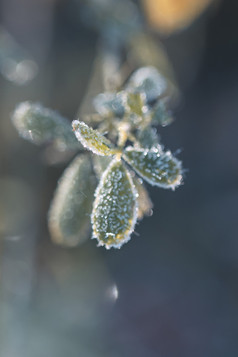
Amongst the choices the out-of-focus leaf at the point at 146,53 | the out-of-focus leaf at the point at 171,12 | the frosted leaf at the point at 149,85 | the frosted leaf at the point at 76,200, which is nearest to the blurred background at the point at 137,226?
the out-of-focus leaf at the point at 171,12

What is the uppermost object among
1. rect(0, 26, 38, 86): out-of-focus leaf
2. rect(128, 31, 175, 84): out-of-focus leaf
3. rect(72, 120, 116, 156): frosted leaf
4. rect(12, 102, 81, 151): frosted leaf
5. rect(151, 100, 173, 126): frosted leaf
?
rect(0, 26, 38, 86): out-of-focus leaf

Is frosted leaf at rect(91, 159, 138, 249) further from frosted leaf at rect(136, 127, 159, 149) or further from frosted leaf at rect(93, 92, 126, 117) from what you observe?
frosted leaf at rect(93, 92, 126, 117)

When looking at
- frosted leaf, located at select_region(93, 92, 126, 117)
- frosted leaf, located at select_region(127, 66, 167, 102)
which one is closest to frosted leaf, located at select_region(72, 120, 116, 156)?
frosted leaf, located at select_region(93, 92, 126, 117)

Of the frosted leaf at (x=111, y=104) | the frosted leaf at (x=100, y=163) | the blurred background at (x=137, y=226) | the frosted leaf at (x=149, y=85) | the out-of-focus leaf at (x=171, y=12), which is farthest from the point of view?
the blurred background at (x=137, y=226)

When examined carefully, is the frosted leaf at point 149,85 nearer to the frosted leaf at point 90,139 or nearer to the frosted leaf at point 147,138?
the frosted leaf at point 147,138

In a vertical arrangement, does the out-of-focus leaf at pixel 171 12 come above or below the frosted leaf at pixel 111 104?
above

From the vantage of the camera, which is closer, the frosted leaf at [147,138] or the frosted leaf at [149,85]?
the frosted leaf at [147,138]

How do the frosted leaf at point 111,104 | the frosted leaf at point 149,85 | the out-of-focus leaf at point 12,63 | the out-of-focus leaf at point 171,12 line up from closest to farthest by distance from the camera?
the frosted leaf at point 111,104, the frosted leaf at point 149,85, the out-of-focus leaf at point 12,63, the out-of-focus leaf at point 171,12
